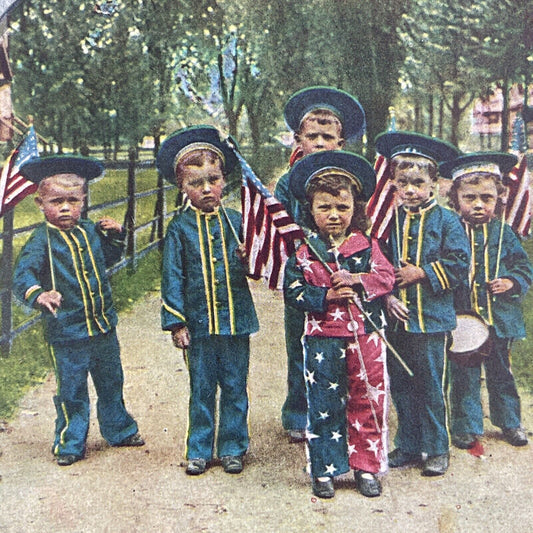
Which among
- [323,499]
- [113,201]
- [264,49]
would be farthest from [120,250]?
[323,499]

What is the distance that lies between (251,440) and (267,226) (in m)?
1.18

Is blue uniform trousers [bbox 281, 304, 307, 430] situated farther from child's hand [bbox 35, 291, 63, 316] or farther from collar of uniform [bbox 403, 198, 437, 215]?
child's hand [bbox 35, 291, 63, 316]

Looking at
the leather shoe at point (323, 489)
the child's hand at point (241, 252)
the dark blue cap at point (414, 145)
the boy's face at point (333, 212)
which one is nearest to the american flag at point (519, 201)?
the dark blue cap at point (414, 145)

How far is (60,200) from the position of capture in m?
3.69

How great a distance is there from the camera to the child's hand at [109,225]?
3.81 metres

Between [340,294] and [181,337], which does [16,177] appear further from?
[340,294]

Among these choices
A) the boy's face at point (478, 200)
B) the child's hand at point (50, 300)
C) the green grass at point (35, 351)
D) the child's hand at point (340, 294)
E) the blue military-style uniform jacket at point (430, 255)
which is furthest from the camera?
the green grass at point (35, 351)

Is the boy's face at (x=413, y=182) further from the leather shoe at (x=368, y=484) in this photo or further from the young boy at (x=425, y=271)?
the leather shoe at (x=368, y=484)

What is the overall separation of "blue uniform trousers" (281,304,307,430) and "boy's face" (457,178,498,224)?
106cm

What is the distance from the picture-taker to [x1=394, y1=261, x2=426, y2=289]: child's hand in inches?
148

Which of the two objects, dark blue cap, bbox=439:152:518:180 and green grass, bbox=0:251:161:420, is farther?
green grass, bbox=0:251:161:420

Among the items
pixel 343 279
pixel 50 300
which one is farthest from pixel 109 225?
pixel 343 279

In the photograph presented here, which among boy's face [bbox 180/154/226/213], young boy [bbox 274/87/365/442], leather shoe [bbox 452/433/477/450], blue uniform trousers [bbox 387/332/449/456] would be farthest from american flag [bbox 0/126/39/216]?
leather shoe [bbox 452/433/477/450]

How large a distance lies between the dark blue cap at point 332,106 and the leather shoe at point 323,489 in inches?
69.6
